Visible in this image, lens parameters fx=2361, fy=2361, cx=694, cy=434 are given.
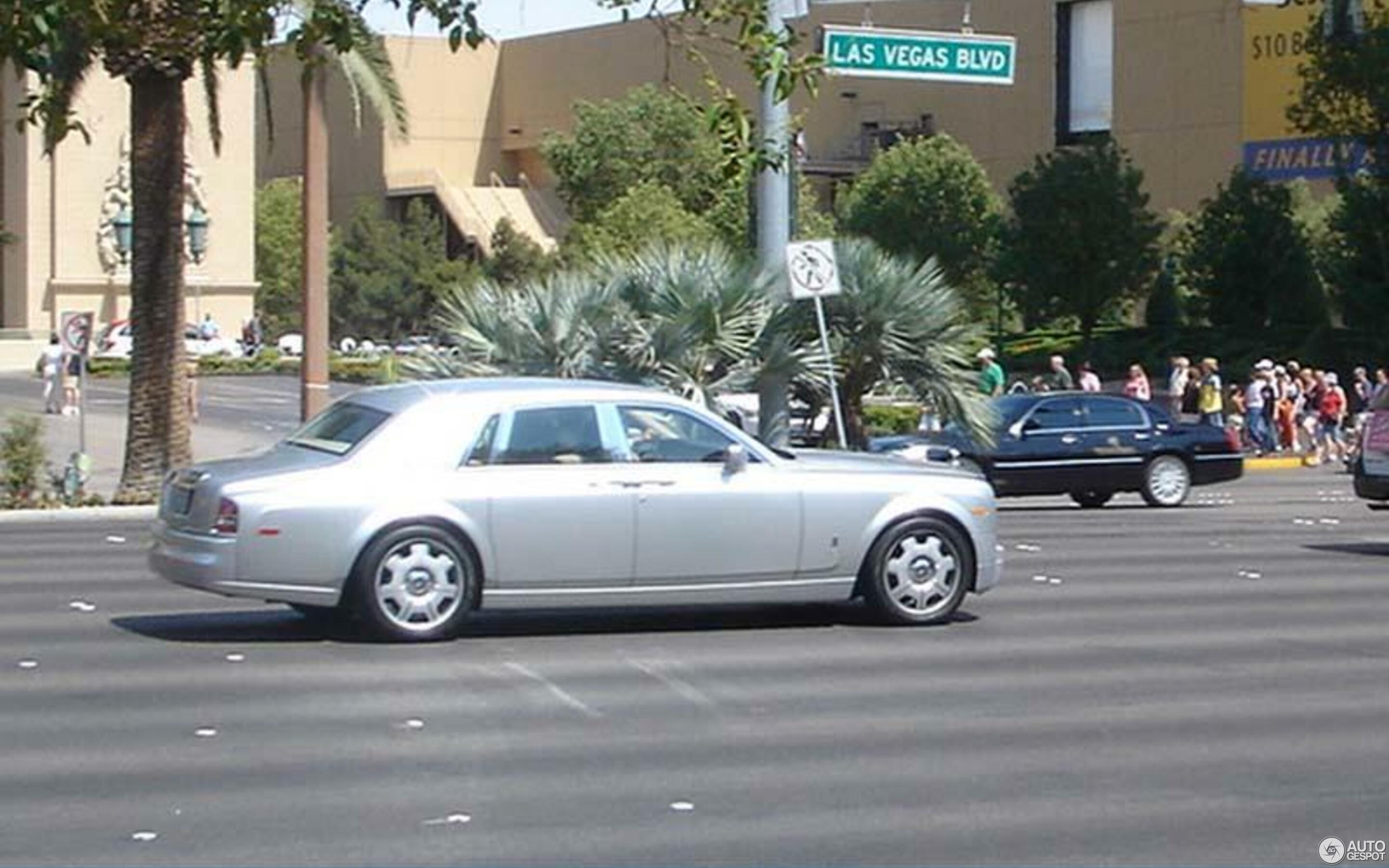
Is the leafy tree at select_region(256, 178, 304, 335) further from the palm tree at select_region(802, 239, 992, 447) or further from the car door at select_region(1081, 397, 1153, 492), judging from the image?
the palm tree at select_region(802, 239, 992, 447)

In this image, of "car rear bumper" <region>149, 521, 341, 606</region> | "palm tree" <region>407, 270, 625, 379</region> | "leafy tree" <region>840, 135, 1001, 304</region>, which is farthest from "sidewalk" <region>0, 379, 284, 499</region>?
"leafy tree" <region>840, 135, 1001, 304</region>

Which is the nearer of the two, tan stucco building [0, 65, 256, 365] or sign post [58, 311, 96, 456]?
sign post [58, 311, 96, 456]

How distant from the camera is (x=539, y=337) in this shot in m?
25.1

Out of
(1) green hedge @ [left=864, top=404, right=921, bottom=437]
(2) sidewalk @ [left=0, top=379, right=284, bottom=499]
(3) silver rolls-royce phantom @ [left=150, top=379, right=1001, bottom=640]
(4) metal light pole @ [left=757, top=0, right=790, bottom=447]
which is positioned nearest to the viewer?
(3) silver rolls-royce phantom @ [left=150, top=379, right=1001, bottom=640]

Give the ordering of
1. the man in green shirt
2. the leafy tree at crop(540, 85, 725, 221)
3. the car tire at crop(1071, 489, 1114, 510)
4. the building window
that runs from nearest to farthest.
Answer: the car tire at crop(1071, 489, 1114, 510), the man in green shirt, the leafy tree at crop(540, 85, 725, 221), the building window

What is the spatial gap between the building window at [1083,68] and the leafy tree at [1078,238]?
23.0 metres

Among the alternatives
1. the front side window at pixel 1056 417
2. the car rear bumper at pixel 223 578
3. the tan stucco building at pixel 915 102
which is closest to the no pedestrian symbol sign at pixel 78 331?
the front side window at pixel 1056 417

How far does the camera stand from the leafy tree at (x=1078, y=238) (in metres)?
58.8

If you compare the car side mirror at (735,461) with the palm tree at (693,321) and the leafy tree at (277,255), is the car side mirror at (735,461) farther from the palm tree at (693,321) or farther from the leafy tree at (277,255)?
the leafy tree at (277,255)

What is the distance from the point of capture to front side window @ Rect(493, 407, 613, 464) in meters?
14.0

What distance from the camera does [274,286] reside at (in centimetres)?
9094

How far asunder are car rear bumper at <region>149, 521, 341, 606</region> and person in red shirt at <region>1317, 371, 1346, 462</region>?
1167 inches

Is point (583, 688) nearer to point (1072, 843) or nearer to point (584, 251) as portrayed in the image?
point (1072, 843)

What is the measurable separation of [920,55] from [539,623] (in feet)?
38.1
